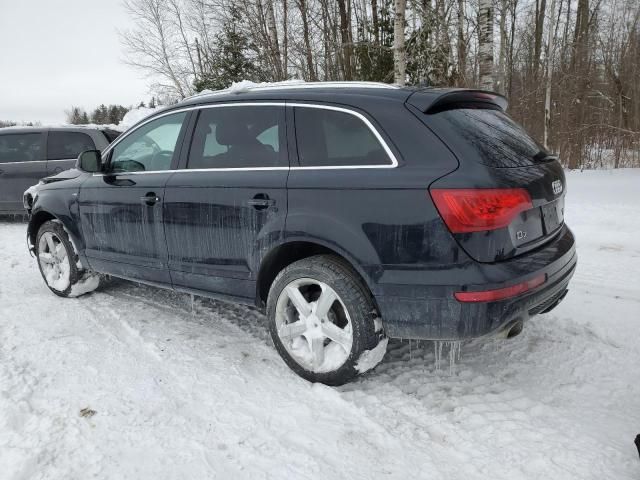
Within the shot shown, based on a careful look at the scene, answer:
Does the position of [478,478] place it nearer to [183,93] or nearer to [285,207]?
[285,207]

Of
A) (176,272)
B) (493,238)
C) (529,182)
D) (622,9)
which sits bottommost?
(176,272)

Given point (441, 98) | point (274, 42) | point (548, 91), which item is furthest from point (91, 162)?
point (548, 91)

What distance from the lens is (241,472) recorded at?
2154 mm

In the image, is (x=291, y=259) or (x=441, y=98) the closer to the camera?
(x=441, y=98)

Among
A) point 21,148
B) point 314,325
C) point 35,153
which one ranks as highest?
point 21,148

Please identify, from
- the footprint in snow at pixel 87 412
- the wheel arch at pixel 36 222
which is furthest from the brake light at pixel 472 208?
the wheel arch at pixel 36 222

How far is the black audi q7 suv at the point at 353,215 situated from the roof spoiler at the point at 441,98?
0.4 inches

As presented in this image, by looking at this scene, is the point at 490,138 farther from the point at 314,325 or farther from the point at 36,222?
the point at 36,222

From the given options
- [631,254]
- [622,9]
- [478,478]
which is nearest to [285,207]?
[478,478]

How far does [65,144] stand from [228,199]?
7221 mm

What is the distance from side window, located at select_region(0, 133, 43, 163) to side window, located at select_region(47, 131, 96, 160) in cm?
25

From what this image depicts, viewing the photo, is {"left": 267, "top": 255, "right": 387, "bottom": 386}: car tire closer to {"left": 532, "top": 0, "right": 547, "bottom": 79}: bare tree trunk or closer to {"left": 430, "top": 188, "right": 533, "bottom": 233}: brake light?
{"left": 430, "top": 188, "right": 533, "bottom": 233}: brake light

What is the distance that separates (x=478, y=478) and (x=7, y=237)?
8010 millimetres

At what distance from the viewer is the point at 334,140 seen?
281 centimetres
